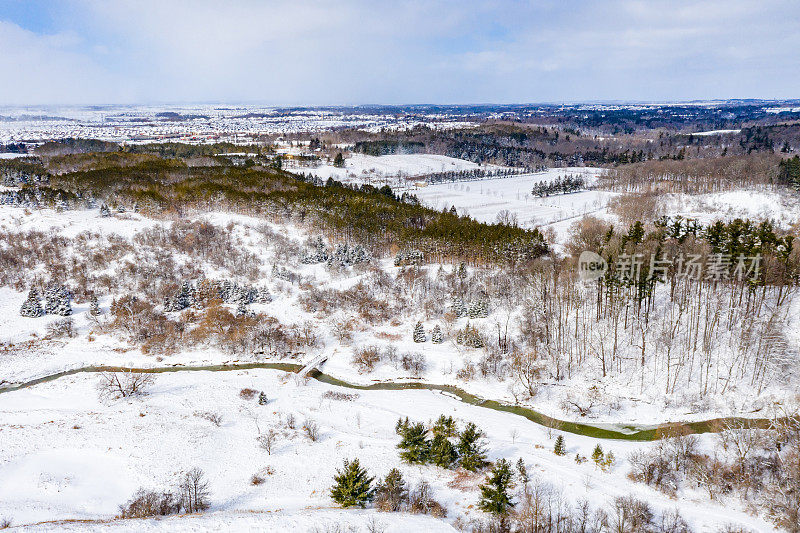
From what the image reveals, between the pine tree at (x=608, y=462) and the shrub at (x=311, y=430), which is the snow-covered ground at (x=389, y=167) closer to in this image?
the shrub at (x=311, y=430)

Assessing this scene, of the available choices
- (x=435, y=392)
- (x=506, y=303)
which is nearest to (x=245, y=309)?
(x=435, y=392)

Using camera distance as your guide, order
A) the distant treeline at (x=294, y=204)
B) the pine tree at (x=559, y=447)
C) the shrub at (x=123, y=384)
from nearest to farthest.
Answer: the pine tree at (x=559, y=447), the shrub at (x=123, y=384), the distant treeline at (x=294, y=204)

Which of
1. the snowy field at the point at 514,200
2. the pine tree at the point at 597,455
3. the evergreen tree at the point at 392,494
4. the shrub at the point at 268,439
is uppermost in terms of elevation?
the snowy field at the point at 514,200

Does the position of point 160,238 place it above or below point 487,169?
below

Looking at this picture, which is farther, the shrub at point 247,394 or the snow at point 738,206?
the snow at point 738,206

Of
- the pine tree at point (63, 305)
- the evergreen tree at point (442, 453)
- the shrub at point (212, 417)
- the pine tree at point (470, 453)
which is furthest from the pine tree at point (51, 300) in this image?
the pine tree at point (470, 453)

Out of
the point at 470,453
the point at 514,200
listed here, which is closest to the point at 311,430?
the point at 470,453

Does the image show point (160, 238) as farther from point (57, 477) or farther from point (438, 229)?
point (57, 477)
